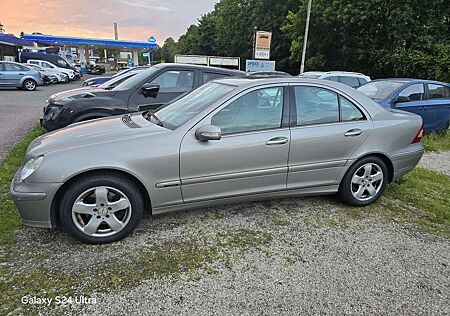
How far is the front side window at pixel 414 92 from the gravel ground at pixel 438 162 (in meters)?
1.42

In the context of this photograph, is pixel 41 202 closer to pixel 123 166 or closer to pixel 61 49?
pixel 123 166

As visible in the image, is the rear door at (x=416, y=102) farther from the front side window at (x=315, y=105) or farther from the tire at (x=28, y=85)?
the tire at (x=28, y=85)

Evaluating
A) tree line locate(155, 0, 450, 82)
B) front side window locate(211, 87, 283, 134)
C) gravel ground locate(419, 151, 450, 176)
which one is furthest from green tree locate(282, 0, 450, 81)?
front side window locate(211, 87, 283, 134)

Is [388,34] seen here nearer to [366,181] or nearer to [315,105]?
[366,181]

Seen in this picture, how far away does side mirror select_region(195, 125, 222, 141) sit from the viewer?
315 centimetres

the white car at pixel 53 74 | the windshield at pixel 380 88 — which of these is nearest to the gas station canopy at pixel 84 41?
the white car at pixel 53 74

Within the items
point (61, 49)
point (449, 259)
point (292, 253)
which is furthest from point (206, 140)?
point (61, 49)

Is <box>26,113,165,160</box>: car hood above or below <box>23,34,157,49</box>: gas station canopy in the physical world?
below

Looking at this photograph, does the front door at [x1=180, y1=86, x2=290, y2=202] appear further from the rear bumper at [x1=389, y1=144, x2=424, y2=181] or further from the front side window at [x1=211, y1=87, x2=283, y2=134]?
the rear bumper at [x1=389, y1=144, x2=424, y2=181]

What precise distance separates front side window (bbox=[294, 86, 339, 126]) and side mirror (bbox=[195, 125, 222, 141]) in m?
0.99

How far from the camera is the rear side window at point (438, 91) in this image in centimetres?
796

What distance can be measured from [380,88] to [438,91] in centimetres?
147

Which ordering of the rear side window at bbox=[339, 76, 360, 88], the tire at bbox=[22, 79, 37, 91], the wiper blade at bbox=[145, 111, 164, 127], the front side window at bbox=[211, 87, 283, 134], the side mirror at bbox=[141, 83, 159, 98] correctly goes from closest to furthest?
the front side window at bbox=[211, 87, 283, 134]
the wiper blade at bbox=[145, 111, 164, 127]
the side mirror at bbox=[141, 83, 159, 98]
the rear side window at bbox=[339, 76, 360, 88]
the tire at bbox=[22, 79, 37, 91]

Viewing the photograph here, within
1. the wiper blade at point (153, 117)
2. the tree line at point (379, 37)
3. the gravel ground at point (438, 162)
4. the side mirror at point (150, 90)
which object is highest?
the tree line at point (379, 37)
